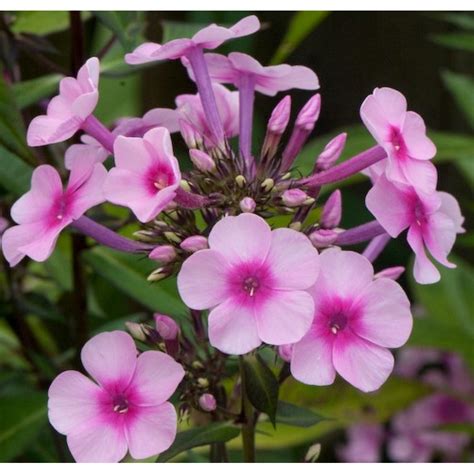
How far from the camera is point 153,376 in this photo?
21.4 inches

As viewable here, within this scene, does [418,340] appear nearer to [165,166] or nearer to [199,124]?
[199,124]

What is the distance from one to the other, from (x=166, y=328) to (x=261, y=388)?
0.07m

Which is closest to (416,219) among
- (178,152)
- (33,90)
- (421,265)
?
(421,265)

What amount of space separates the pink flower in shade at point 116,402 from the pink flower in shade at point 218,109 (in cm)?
17

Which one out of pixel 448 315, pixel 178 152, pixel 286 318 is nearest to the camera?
pixel 286 318

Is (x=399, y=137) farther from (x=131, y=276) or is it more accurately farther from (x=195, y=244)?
(x=131, y=276)

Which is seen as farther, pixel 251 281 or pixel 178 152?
pixel 178 152

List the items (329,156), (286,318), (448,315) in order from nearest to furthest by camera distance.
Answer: (286,318) < (329,156) < (448,315)

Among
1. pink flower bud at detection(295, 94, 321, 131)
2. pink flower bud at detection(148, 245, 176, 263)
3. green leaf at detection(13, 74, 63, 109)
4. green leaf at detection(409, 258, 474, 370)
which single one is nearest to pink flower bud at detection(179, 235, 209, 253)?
pink flower bud at detection(148, 245, 176, 263)

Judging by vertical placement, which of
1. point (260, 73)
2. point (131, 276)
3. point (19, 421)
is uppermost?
point (260, 73)

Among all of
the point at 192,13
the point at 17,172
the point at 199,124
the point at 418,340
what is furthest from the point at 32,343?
the point at 192,13

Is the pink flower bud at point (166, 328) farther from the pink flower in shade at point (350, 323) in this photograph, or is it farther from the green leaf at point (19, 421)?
the green leaf at point (19, 421)
